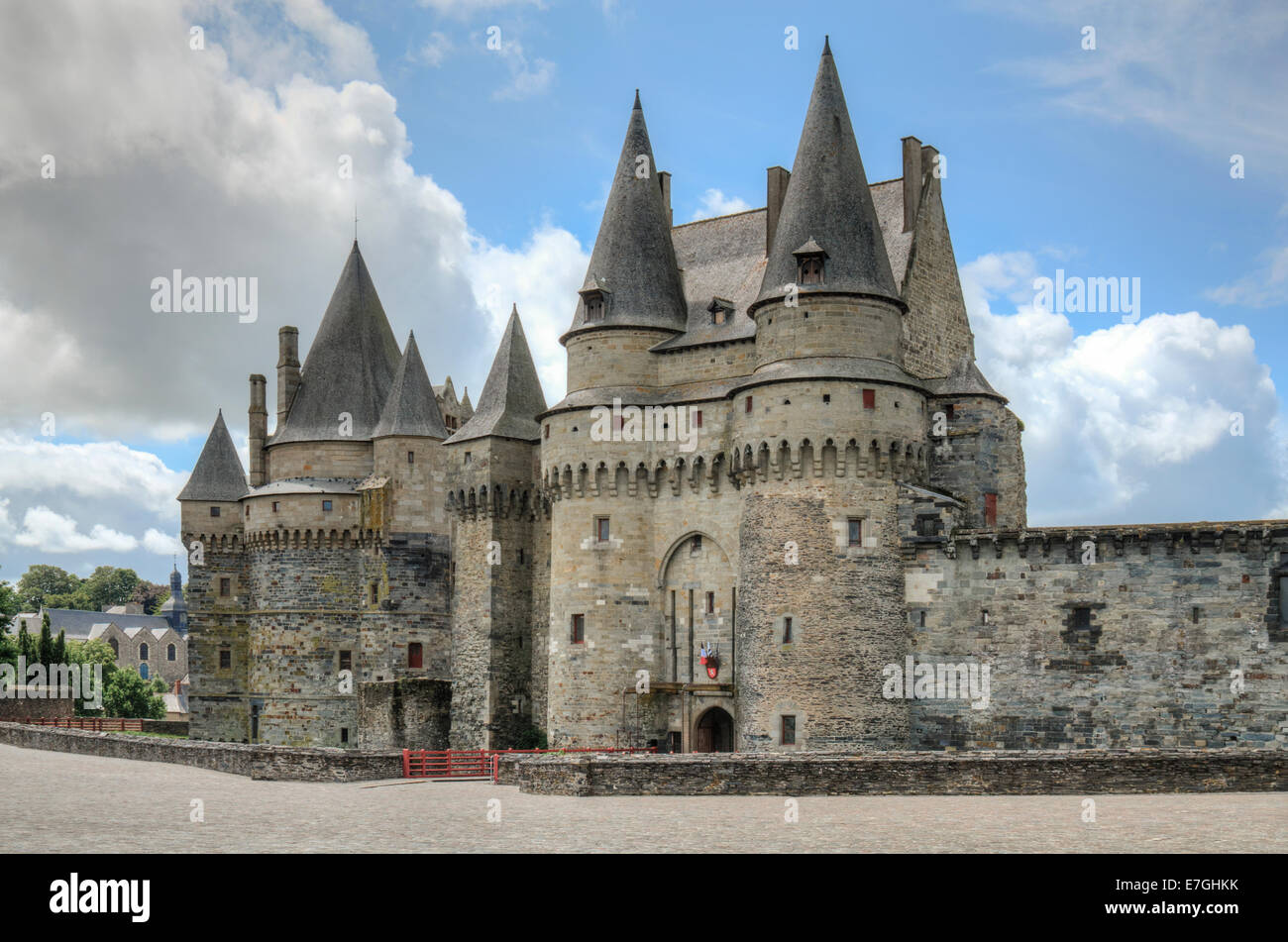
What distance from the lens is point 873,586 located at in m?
40.5

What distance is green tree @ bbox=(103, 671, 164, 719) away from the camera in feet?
300

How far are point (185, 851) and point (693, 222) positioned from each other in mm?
37276

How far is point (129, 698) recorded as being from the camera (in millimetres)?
93500

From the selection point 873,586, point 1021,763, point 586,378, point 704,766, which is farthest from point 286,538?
point 1021,763

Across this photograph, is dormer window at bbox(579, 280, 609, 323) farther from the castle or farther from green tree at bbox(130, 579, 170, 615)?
green tree at bbox(130, 579, 170, 615)

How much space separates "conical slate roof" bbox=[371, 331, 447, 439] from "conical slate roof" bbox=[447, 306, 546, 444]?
6.88 feet

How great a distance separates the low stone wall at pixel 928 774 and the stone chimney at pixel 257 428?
1276 inches

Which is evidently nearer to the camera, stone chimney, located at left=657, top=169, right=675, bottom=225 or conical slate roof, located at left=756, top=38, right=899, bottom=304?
conical slate roof, located at left=756, top=38, right=899, bottom=304

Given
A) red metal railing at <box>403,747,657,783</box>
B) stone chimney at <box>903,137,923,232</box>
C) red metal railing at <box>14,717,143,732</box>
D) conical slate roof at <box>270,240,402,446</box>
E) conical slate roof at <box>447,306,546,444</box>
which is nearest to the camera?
red metal railing at <box>403,747,657,783</box>

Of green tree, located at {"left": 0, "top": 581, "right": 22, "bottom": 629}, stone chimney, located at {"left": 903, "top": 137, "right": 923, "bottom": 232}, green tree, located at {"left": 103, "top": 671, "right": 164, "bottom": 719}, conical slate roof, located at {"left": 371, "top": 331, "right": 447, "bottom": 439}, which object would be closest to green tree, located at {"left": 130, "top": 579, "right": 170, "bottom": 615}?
green tree, located at {"left": 103, "top": 671, "right": 164, "bottom": 719}

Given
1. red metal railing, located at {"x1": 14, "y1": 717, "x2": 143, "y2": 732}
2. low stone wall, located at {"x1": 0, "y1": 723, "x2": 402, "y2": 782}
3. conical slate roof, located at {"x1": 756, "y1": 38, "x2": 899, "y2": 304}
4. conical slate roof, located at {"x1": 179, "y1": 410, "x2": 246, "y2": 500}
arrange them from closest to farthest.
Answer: low stone wall, located at {"x1": 0, "y1": 723, "x2": 402, "y2": 782} → conical slate roof, located at {"x1": 756, "y1": 38, "x2": 899, "y2": 304} → red metal railing, located at {"x1": 14, "y1": 717, "x2": 143, "y2": 732} → conical slate roof, located at {"x1": 179, "y1": 410, "x2": 246, "y2": 500}

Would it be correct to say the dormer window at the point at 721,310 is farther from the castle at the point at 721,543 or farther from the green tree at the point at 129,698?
the green tree at the point at 129,698

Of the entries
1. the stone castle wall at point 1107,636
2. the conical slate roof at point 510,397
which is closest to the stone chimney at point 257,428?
the conical slate roof at point 510,397

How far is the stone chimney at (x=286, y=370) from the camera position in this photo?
60.3 meters
